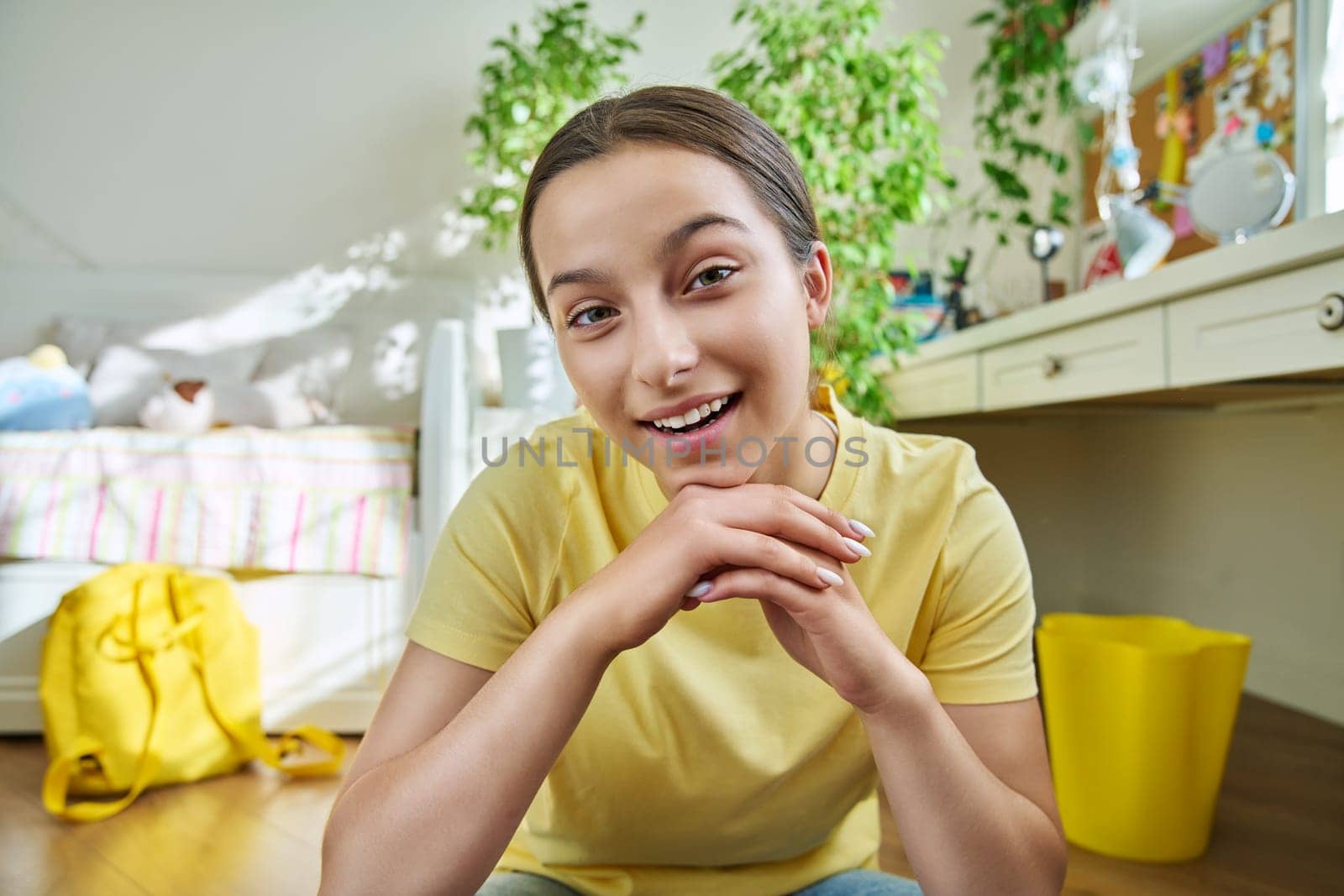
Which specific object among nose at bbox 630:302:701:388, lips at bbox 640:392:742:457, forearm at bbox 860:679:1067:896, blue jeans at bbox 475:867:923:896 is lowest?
blue jeans at bbox 475:867:923:896

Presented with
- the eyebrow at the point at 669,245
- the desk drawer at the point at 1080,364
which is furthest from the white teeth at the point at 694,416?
the desk drawer at the point at 1080,364

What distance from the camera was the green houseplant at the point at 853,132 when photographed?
1892mm

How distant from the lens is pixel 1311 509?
2.00 metres

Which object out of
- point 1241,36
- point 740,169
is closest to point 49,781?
point 740,169

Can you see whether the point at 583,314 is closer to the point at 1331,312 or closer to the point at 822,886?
the point at 822,886

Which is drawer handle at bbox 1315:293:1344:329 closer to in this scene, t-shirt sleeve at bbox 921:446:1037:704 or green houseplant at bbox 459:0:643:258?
t-shirt sleeve at bbox 921:446:1037:704

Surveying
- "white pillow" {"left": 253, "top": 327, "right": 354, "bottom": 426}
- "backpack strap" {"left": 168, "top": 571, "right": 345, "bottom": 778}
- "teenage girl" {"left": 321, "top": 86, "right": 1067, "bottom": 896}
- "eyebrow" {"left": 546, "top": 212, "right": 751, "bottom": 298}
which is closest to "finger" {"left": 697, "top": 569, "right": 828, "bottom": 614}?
"teenage girl" {"left": 321, "top": 86, "right": 1067, "bottom": 896}

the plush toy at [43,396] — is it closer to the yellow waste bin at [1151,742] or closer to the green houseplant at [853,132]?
the green houseplant at [853,132]

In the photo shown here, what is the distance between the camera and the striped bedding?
73.8 inches

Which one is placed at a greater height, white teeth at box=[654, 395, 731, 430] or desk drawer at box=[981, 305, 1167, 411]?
desk drawer at box=[981, 305, 1167, 411]

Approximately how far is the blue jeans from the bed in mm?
1240

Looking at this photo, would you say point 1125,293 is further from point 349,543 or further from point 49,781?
point 49,781

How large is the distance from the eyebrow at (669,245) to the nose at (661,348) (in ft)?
0.12

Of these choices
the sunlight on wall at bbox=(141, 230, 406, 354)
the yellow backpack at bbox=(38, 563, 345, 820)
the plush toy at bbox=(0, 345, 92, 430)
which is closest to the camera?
the yellow backpack at bbox=(38, 563, 345, 820)
